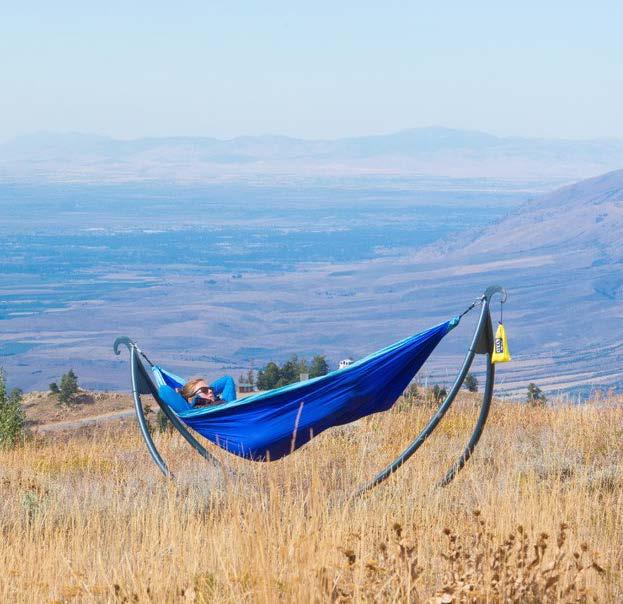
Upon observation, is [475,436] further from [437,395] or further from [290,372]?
[290,372]

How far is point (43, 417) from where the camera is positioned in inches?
1454

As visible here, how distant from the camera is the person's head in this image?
26.2 feet

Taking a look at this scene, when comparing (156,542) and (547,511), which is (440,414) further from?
(156,542)

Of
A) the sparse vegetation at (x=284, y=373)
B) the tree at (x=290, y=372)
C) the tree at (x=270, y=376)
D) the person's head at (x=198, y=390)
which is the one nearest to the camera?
the person's head at (x=198, y=390)

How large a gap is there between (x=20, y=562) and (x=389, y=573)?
1.60 metres

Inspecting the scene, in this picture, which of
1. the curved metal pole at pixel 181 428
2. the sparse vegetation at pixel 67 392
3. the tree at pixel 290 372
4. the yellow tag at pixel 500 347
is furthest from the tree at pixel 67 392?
the yellow tag at pixel 500 347

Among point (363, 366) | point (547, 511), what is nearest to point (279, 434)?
point (363, 366)

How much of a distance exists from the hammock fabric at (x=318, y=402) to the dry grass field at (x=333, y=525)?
0.72 ft

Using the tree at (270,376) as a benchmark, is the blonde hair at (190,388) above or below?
above

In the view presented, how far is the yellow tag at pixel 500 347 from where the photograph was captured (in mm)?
6184

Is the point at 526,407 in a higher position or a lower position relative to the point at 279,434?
lower

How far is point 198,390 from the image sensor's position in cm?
800

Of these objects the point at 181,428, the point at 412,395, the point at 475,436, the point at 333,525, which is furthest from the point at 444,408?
the point at 412,395

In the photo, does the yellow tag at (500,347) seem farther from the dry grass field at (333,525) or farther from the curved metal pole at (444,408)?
Answer: the dry grass field at (333,525)
